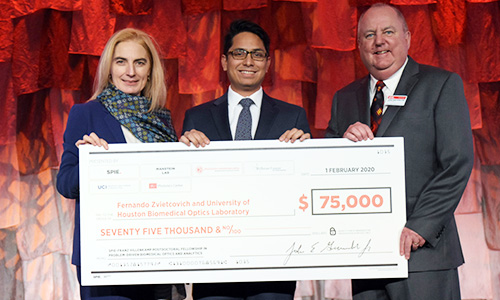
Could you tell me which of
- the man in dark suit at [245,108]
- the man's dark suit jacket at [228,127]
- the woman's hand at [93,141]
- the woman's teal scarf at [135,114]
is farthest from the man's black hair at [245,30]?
the woman's hand at [93,141]

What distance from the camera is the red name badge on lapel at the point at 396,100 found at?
2166 millimetres

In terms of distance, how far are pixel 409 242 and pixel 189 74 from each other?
1.61 m

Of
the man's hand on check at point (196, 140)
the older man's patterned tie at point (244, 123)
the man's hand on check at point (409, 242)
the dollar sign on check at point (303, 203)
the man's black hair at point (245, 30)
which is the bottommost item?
the man's hand on check at point (409, 242)

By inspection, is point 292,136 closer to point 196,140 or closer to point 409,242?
point 196,140

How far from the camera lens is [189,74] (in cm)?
312

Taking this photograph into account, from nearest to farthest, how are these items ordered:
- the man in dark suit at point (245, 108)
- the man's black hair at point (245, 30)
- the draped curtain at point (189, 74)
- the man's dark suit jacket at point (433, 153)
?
1. the man's dark suit jacket at point (433, 153)
2. the man in dark suit at point (245, 108)
3. the man's black hair at point (245, 30)
4. the draped curtain at point (189, 74)

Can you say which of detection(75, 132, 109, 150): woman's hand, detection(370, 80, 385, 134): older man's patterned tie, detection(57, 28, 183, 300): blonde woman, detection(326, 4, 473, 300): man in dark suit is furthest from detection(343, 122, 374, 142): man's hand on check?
detection(75, 132, 109, 150): woman's hand

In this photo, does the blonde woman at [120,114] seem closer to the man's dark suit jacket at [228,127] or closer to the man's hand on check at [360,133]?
the man's dark suit jacket at [228,127]

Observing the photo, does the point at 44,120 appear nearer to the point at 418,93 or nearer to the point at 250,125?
the point at 250,125

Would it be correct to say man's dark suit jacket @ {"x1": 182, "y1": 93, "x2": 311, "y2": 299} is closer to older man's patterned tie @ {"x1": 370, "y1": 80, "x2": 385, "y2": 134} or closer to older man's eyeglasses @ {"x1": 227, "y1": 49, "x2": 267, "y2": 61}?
older man's eyeglasses @ {"x1": 227, "y1": 49, "x2": 267, "y2": 61}

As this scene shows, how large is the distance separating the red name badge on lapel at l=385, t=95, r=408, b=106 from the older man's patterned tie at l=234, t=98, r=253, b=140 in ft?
1.99

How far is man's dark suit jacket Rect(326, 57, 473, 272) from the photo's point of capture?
2.06m

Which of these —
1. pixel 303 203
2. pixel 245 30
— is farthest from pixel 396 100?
pixel 245 30

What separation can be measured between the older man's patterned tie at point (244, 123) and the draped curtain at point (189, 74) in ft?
2.32
